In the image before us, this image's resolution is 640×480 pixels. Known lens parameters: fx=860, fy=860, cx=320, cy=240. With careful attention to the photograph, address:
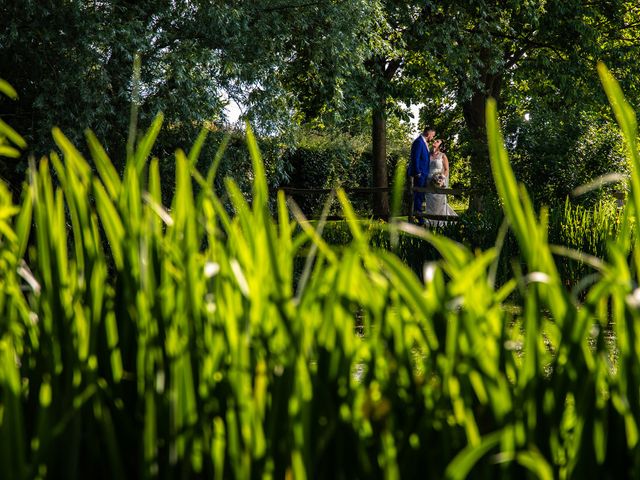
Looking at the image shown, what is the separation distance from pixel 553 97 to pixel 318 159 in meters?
6.30

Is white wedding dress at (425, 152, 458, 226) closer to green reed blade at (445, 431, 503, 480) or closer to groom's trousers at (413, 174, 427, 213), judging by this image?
groom's trousers at (413, 174, 427, 213)

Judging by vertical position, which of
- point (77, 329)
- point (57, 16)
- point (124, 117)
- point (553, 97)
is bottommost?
point (77, 329)

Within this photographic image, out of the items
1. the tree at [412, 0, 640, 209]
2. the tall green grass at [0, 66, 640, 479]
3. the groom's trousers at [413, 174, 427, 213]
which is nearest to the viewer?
the tall green grass at [0, 66, 640, 479]

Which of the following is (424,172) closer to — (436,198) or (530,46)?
(436,198)

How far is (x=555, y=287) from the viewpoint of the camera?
794 millimetres

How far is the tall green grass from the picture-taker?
0.74 meters

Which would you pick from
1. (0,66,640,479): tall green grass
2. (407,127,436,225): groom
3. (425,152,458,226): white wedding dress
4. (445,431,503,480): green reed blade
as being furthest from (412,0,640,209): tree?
(445,431,503,480): green reed blade

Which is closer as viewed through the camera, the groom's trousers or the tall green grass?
the tall green grass

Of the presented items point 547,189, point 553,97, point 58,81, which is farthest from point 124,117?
point 553,97

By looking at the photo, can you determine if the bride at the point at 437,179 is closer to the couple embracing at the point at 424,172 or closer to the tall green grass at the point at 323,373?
the couple embracing at the point at 424,172

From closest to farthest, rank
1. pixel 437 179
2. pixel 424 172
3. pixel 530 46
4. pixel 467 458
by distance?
pixel 467 458 → pixel 424 172 → pixel 437 179 → pixel 530 46

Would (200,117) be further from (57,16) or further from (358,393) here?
(358,393)

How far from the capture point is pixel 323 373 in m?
0.79

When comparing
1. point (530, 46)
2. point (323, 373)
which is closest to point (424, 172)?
point (530, 46)
